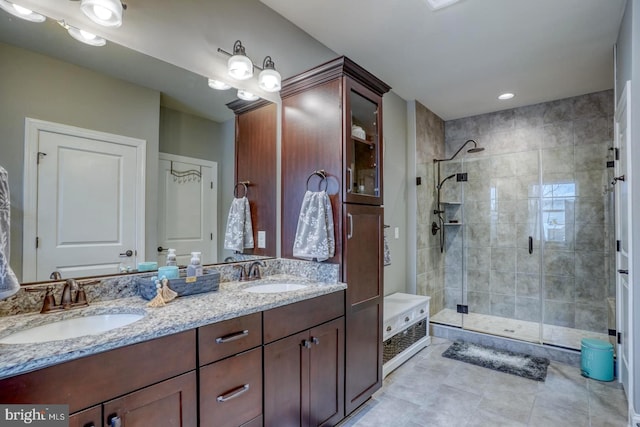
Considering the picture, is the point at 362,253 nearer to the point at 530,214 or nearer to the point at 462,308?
the point at 462,308

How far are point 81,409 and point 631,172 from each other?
9.48 feet

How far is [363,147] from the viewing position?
225 centimetres

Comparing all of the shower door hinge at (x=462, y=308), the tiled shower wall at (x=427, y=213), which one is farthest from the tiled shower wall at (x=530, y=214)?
the shower door hinge at (x=462, y=308)

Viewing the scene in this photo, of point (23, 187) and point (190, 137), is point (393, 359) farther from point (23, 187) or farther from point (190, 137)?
point (23, 187)

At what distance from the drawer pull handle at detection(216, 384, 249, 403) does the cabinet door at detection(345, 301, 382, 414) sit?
2.62ft

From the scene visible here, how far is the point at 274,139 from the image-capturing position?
92.4 inches

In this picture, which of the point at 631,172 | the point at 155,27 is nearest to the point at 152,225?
the point at 155,27

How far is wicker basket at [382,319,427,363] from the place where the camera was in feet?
8.94

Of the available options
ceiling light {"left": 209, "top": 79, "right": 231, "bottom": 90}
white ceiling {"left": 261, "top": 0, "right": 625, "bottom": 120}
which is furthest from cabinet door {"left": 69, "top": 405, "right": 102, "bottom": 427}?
white ceiling {"left": 261, "top": 0, "right": 625, "bottom": 120}

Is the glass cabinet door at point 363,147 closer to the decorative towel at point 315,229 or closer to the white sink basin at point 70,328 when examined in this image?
the decorative towel at point 315,229

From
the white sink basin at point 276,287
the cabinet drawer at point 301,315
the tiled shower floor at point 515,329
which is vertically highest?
the white sink basin at point 276,287

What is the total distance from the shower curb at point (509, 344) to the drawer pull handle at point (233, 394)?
284 cm

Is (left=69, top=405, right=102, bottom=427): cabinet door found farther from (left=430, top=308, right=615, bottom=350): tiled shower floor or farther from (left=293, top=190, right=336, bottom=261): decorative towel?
(left=430, top=308, right=615, bottom=350): tiled shower floor

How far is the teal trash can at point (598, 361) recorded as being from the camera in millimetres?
2602
